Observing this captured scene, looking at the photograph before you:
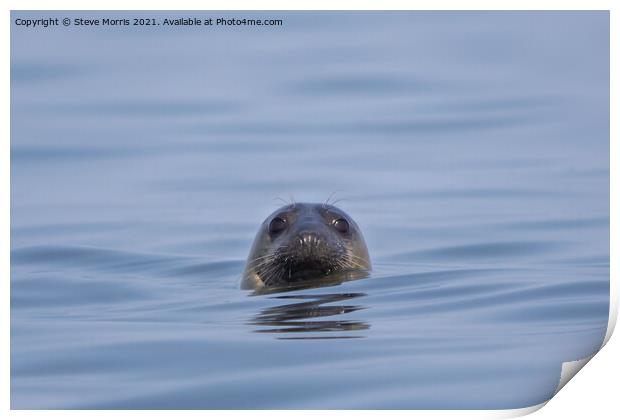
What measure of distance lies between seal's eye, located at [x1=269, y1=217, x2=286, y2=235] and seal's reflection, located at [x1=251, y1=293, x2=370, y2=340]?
1188 millimetres

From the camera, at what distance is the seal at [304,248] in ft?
33.3

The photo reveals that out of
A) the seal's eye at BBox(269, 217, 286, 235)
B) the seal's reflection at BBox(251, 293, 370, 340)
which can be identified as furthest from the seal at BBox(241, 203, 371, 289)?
the seal's reflection at BBox(251, 293, 370, 340)

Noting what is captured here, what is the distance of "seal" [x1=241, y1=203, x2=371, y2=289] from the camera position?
10164 millimetres

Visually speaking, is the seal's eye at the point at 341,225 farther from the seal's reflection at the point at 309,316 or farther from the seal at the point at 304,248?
the seal's reflection at the point at 309,316

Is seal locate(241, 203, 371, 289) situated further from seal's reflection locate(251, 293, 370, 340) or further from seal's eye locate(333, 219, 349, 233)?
seal's reflection locate(251, 293, 370, 340)

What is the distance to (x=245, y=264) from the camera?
444 inches

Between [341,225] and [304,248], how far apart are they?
0.68 m

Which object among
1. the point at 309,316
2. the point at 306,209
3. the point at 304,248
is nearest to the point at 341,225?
the point at 306,209

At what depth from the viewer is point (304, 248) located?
1013 cm

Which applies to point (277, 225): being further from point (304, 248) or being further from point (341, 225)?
point (304, 248)

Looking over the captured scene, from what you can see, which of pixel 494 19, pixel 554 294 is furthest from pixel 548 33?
pixel 554 294

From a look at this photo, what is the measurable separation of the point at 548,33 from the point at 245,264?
3823mm

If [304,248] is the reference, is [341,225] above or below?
above

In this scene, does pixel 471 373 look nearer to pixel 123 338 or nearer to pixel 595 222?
pixel 595 222
